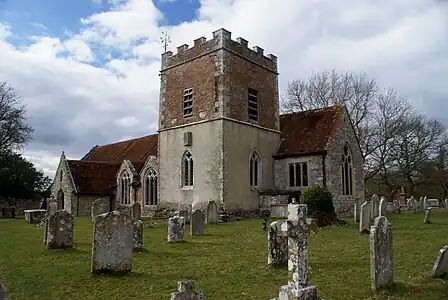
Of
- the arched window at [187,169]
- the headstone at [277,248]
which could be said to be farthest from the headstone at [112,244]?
the arched window at [187,169]

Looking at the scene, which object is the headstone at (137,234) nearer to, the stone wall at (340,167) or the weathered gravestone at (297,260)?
the weathered gravestone at (297,260)

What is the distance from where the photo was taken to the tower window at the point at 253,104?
25312 millimetres

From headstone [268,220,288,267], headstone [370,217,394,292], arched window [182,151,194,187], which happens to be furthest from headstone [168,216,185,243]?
arched window [182,151,194,187]

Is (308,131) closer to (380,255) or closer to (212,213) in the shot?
(212,213)

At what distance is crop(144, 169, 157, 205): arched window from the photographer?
27.3 meters

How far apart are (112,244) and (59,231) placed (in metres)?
3.74

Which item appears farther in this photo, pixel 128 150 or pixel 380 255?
pixel 128 150

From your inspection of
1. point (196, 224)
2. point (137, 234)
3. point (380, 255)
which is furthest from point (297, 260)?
point (196, 224)

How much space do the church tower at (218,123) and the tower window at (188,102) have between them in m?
0.06

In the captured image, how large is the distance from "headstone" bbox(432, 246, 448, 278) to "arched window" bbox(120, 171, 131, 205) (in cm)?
2441

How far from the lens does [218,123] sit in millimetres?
23172

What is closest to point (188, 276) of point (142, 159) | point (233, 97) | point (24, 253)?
point (24, 253)

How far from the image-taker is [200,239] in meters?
14.1

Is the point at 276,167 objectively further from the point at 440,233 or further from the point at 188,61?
the point at 440,233
